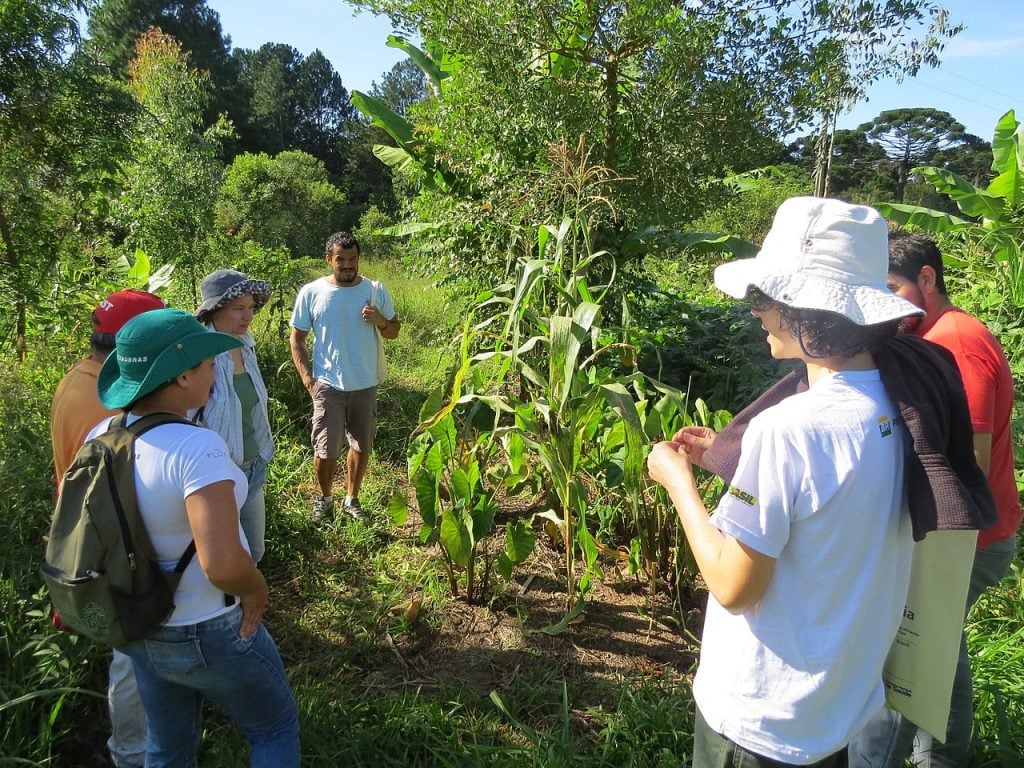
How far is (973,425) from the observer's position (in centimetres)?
173

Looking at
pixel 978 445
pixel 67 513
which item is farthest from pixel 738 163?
pixel 67 513

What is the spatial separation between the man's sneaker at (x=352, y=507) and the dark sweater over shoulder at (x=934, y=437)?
3.05 metres

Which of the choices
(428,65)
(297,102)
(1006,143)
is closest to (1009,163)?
(1006,143)

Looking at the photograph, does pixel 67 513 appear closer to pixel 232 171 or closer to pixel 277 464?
pixel 277 464

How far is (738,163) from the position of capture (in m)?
4.82

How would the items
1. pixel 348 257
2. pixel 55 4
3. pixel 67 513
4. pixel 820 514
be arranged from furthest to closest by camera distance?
pixel 55 4 < pixel 348 257 < pixel 67 513 < pixel 820 514

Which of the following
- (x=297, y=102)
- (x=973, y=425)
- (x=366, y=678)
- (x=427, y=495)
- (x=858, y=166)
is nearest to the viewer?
(x=973, y=425)

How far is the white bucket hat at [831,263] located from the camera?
43.2 inches

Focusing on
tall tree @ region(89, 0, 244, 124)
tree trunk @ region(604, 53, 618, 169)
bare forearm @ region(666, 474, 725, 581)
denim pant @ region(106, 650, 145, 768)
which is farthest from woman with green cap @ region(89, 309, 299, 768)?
tall tree @ region(89, 0, 244, 124)

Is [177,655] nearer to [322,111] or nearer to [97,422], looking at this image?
[97,422]

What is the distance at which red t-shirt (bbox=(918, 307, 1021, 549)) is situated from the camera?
1731 millimetres

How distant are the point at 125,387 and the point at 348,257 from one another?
2125 mm

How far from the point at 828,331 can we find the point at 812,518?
31 cm

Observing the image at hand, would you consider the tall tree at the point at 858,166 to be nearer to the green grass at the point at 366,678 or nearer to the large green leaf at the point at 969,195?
the large green leaf at the point at 969,195
